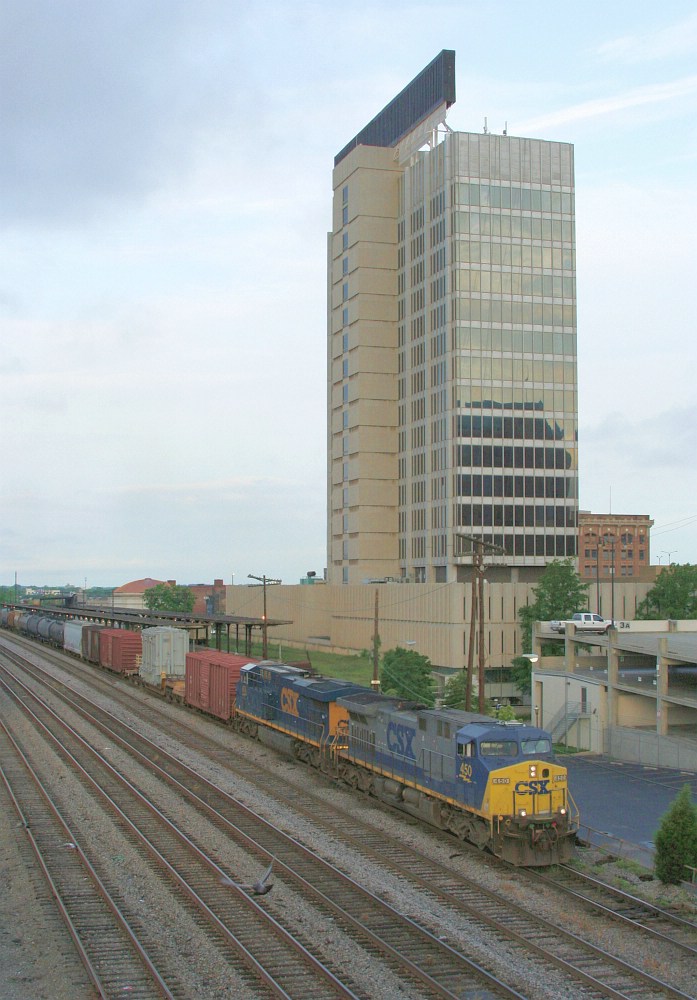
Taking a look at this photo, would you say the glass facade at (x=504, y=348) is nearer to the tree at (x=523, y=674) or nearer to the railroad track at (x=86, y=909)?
the tree at (x=523, y=674)

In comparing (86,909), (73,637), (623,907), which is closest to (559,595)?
(73,637)

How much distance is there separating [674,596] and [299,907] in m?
74.0

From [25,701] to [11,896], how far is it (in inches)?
1619

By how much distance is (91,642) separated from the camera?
286 feet

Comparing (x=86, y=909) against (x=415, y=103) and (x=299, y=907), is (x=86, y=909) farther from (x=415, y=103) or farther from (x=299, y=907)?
(x=415, y=103)

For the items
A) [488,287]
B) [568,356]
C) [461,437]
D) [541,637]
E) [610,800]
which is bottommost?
[610,800]

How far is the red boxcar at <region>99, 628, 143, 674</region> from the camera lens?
74375 millimetres

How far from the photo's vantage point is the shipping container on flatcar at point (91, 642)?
3356 inches

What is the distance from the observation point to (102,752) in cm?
4431

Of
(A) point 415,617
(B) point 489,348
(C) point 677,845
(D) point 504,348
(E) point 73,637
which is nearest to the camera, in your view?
(C) point 677,845

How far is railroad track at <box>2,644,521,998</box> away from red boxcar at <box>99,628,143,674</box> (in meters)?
33.7

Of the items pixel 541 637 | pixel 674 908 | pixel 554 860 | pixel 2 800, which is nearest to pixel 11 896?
pixel 2 800

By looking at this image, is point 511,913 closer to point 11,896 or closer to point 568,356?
point 11,896

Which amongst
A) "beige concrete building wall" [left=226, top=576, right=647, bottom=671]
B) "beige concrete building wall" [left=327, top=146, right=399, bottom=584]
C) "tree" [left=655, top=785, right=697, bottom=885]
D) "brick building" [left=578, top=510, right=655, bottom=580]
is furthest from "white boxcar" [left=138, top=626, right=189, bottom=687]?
"brick building" [left=578, top=510, right=655, bottom=580]
